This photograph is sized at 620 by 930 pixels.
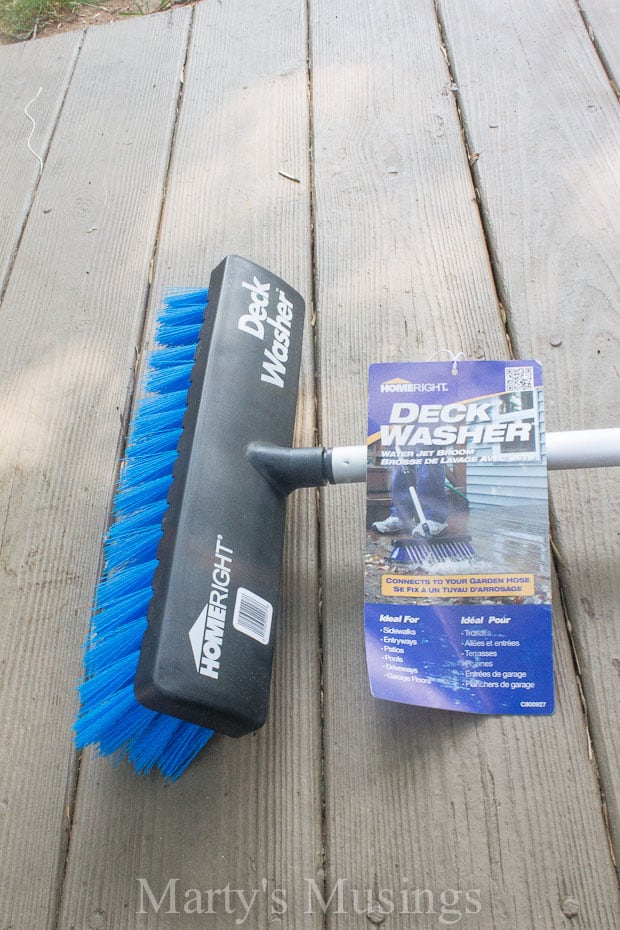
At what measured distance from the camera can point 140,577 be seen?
812 millimetres

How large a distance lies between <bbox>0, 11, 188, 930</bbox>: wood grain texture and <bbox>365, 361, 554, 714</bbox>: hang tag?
358mm

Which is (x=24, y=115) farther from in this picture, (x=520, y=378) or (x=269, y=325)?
(x=520, y=378)

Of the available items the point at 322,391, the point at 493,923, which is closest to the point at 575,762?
the point at 493,923

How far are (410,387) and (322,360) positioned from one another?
223 mm

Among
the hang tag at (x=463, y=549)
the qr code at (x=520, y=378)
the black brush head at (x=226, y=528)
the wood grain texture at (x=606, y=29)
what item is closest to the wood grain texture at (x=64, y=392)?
the black brush head at (x=226, y=528)

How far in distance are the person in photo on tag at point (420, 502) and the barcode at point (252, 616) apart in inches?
5.5

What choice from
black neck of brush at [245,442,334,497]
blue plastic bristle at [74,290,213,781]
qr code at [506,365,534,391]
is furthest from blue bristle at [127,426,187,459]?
qr code at [506,365,534,391]

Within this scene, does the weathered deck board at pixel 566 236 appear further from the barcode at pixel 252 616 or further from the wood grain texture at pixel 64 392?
the wood grain texture at pixel 64 392

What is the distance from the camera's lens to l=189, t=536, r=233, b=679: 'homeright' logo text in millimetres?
696

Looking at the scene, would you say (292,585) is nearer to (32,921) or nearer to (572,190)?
(32,921)

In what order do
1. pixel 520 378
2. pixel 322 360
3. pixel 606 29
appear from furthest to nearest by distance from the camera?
pixel 606 29 < pixel 322 360 < pixel 520 378

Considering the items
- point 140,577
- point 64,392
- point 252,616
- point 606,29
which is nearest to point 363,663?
point 252,616

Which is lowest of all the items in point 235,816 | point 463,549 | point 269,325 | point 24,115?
point 235,816

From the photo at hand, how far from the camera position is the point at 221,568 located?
0.74m
